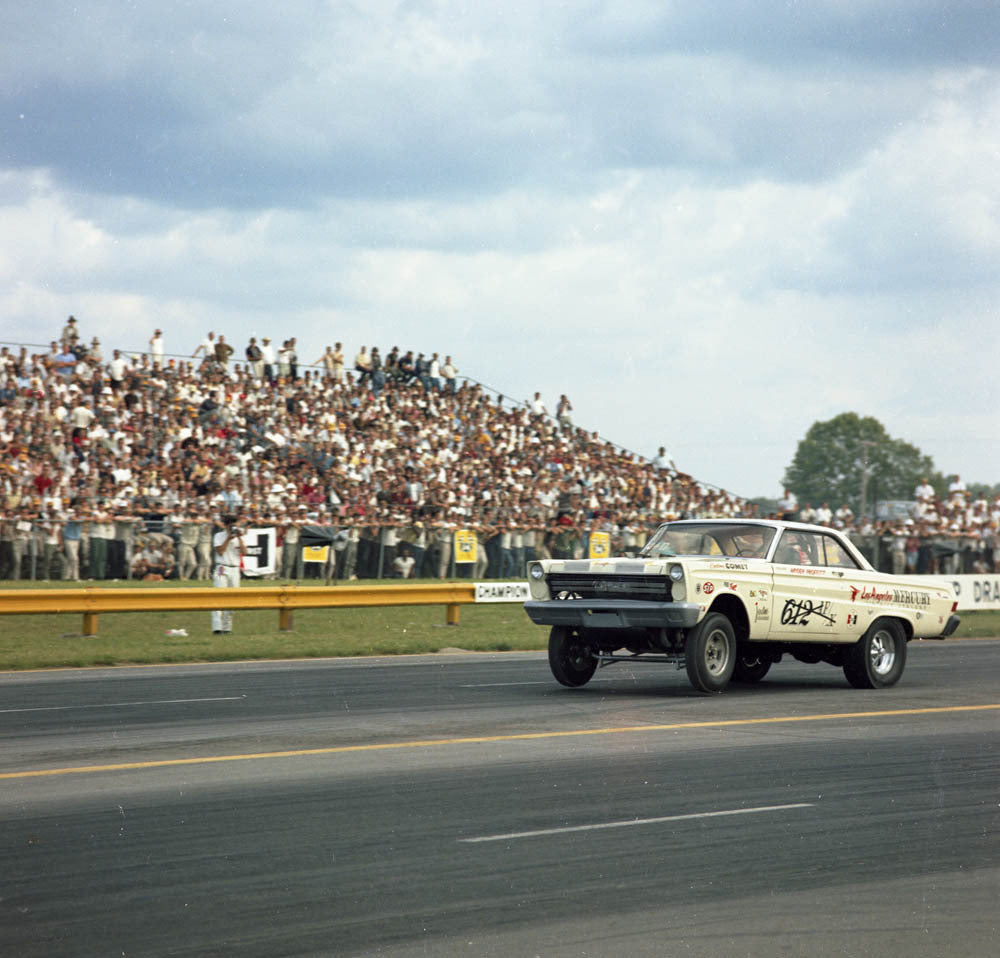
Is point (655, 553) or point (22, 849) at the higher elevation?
point (655, 553)

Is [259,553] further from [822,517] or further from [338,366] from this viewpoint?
[822,517]

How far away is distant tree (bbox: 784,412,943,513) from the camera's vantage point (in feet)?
386

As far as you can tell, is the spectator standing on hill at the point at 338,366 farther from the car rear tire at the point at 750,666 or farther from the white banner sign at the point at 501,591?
the car rear tire at the point at 750,666

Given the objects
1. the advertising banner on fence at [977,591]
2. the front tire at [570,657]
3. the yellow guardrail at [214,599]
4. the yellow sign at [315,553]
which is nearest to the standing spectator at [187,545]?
the yellow sign at [315,553]

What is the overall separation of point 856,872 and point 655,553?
28.1 ft

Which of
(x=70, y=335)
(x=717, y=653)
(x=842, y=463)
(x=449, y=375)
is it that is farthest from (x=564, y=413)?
(x=842, y=463)

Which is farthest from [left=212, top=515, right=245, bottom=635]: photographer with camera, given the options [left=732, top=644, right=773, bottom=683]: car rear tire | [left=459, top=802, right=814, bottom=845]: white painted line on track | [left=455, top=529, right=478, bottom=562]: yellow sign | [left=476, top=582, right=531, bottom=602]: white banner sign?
[left=459, top=802, right=814, bottom=845]: white painted line on track

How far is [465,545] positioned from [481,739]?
67.7 feet

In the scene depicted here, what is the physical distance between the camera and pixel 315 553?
97.1 ft

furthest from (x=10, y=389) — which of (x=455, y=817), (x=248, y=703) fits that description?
(x=455, y=817)

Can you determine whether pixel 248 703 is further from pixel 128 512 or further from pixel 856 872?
pixel 128 512

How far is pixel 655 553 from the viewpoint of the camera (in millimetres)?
15250

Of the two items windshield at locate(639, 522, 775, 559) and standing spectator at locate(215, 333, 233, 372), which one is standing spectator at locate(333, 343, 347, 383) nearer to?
standing spectator at locate(215, 333, 233, 372)

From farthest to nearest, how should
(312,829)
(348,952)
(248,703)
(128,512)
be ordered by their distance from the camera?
1. (128,512)
2. (248,703)
3. (312,829)
4. (348,952)
